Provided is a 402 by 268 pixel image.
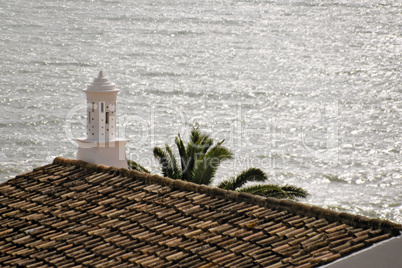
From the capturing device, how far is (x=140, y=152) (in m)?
41.0

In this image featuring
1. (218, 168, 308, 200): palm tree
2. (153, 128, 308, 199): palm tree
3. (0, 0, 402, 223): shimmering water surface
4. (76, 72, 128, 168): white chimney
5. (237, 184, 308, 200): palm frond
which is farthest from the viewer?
(0, 0, 402, 223): shimmering water surface

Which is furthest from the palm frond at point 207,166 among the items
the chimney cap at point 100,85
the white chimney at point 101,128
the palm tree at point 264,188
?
the chimney cap at point 100,85

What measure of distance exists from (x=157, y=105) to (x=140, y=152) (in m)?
12.0

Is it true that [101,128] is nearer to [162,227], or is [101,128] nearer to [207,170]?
[162,227]

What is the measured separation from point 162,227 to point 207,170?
854cm

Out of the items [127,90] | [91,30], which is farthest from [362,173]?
[91,30]

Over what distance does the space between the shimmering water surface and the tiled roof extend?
23.5 metres

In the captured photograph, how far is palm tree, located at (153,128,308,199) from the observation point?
59.4 ft

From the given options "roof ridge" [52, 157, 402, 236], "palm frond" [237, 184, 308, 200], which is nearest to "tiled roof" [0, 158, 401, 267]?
"roof ridge" [52, 157, 402, 236]

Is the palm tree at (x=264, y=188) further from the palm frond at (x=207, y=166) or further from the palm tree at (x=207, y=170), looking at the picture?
the palm frond at (x=207, y=166)

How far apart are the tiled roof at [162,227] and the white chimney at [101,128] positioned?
786 mm

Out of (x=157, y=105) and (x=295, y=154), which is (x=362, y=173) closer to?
(x=295, y=154)

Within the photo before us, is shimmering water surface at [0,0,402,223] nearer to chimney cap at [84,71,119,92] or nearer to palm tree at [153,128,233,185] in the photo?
palm tree at [153,128,233,185]

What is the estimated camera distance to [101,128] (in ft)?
40.4
